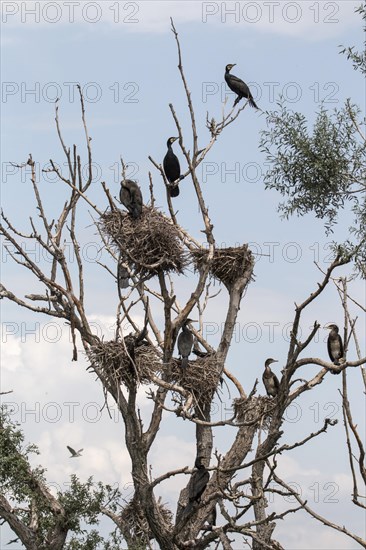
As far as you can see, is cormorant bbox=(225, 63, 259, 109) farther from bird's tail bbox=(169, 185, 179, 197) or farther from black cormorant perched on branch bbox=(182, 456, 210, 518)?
black cormorant perched on branch bbox=(182, 456, 210, 518)

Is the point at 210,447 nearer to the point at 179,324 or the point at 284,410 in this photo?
the point at 284,410

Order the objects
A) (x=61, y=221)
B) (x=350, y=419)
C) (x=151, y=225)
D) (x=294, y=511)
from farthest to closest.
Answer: (x=61, y=221) < (x=151, y=225) < (x=294, y=511) < (x=350, y=419)

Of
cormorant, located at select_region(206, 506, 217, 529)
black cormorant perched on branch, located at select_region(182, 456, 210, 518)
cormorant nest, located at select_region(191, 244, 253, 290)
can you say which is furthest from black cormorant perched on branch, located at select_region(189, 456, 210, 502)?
cormorant nest, located at select_region(191, 244, 253, 290)

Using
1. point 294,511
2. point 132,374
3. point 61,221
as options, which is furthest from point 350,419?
point 61,221

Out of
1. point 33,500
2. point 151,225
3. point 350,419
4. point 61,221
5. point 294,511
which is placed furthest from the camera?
point 33,500

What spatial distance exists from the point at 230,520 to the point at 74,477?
4034mm

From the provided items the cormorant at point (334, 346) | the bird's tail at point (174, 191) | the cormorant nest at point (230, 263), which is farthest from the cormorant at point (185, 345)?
the cormorant at point (334, 346)

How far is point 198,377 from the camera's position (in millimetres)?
15953

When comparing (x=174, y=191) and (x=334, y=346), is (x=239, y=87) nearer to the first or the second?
(x=174, y=191)

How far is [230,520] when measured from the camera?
13.5m

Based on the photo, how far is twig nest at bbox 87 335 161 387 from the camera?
1402cm

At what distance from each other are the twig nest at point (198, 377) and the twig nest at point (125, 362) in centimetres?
135

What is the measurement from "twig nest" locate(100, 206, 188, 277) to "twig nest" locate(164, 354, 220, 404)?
5.67 feet

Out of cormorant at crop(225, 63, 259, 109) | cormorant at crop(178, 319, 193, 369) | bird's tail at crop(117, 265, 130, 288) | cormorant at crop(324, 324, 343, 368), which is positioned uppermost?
cormorant at crop(225, 63, 259, 109)
